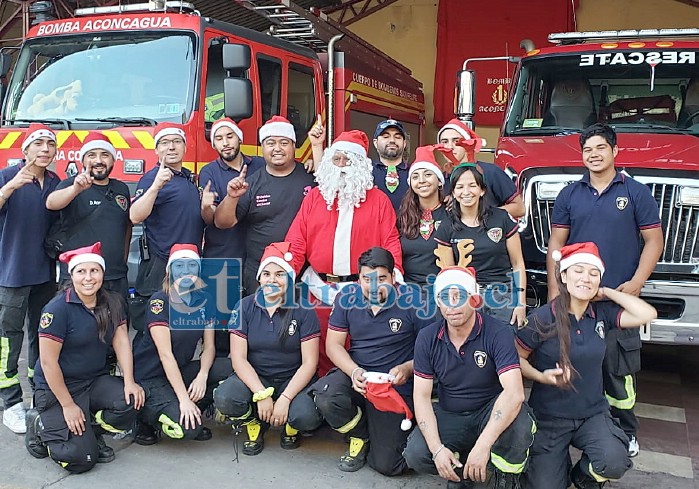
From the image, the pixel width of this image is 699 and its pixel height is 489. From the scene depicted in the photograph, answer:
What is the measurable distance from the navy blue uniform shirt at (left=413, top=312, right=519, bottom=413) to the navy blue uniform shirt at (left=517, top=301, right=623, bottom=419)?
168 mm

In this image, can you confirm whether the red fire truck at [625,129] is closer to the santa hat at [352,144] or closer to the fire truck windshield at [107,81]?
the santa hat at [352,144]

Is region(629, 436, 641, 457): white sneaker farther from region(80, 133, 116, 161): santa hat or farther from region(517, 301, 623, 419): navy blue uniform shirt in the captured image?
region(80, 133, 116, 161): santa hat

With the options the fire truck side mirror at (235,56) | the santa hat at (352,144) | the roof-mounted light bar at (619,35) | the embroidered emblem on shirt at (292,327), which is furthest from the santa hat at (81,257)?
the roof-mounted light bar at (619,35)

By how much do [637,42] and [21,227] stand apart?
488cm

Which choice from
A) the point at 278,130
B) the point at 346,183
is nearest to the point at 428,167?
the point at 346,183

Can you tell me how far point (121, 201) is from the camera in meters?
4.57

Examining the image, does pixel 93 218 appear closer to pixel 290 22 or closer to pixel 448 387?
pixel 448 387

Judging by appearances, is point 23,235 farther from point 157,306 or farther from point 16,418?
point 16,418

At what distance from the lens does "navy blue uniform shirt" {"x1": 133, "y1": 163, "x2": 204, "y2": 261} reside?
4.54 meters

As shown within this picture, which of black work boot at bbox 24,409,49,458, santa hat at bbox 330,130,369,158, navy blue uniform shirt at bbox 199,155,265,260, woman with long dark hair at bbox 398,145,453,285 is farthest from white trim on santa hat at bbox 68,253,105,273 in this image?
woman with long dark hair at bbox 398,145,453,285

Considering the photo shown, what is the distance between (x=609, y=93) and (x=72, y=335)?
4413 mm


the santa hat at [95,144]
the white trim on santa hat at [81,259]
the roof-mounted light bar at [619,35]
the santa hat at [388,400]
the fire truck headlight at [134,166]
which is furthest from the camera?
the roof-mounted light bar at [619,35]

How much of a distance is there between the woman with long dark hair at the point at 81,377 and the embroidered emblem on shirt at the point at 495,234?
2.18 m

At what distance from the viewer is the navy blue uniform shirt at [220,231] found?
478 centimetres
